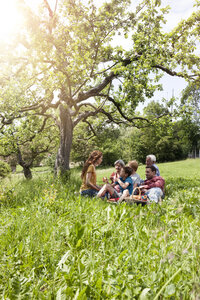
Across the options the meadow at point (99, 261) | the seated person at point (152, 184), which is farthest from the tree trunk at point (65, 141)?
the meadow at point (99, 261)

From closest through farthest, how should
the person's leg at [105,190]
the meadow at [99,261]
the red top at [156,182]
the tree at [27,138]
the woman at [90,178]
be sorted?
the meadow at [99,261]
the person's leg at [105,190]
the red top at [156,182]
the woman at [90,178]
the tree at [27,138]

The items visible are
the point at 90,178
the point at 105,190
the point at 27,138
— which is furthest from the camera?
the point at 27,138

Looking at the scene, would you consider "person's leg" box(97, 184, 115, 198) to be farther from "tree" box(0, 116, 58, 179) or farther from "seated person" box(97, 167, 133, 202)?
"tree" box(0, 116, 58, 179)

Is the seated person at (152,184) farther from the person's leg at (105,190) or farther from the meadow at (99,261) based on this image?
the meadow at (99,261)

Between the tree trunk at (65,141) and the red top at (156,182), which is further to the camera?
the tree trunk at (65,141)

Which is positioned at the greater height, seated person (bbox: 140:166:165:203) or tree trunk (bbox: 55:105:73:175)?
tree trunk (bbox: 55:105:73:175)

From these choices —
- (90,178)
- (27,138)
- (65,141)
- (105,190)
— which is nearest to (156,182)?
(105,190)

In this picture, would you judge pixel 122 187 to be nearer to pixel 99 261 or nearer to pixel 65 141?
pixel 99 261

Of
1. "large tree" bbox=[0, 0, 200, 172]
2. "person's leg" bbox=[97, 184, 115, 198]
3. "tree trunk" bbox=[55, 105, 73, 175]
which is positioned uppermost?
"large tree" bbox=[0, 0, 200, 172]

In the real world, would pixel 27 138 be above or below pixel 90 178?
above

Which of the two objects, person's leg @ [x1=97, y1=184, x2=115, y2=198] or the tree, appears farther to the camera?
the tree

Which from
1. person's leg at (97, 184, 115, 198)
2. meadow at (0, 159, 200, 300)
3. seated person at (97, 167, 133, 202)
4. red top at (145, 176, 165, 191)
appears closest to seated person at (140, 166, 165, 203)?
red top at (145, 176, 165, 191)

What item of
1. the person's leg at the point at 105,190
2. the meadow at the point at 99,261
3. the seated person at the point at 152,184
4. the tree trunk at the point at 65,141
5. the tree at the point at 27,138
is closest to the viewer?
the meadow at the point at 99,261

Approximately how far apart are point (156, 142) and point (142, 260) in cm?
4396
